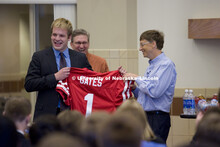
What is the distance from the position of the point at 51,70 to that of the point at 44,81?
0.20 meters

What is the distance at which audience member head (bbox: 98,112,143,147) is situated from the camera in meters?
1.74

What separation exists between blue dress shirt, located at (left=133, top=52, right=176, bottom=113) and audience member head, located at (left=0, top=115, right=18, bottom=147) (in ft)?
7.01

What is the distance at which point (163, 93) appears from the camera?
14.4ft

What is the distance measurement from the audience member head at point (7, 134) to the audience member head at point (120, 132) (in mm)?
765

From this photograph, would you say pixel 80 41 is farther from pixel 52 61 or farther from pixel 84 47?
pixel 52 61

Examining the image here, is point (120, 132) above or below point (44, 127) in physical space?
above

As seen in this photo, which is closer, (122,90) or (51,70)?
(51,70)

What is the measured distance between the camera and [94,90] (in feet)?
14.5

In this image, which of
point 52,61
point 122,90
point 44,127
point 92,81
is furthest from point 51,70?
point 44,127

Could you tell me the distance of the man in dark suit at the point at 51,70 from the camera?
4.06 metres

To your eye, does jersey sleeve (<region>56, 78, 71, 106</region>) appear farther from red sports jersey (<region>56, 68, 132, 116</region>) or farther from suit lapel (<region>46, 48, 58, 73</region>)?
Result: suit lapel (<region>46, 48, 58, 73</region>)

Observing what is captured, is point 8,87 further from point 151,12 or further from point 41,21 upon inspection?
point 151,12

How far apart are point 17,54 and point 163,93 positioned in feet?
11.0

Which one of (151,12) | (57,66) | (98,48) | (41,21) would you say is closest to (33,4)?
(41,21)
